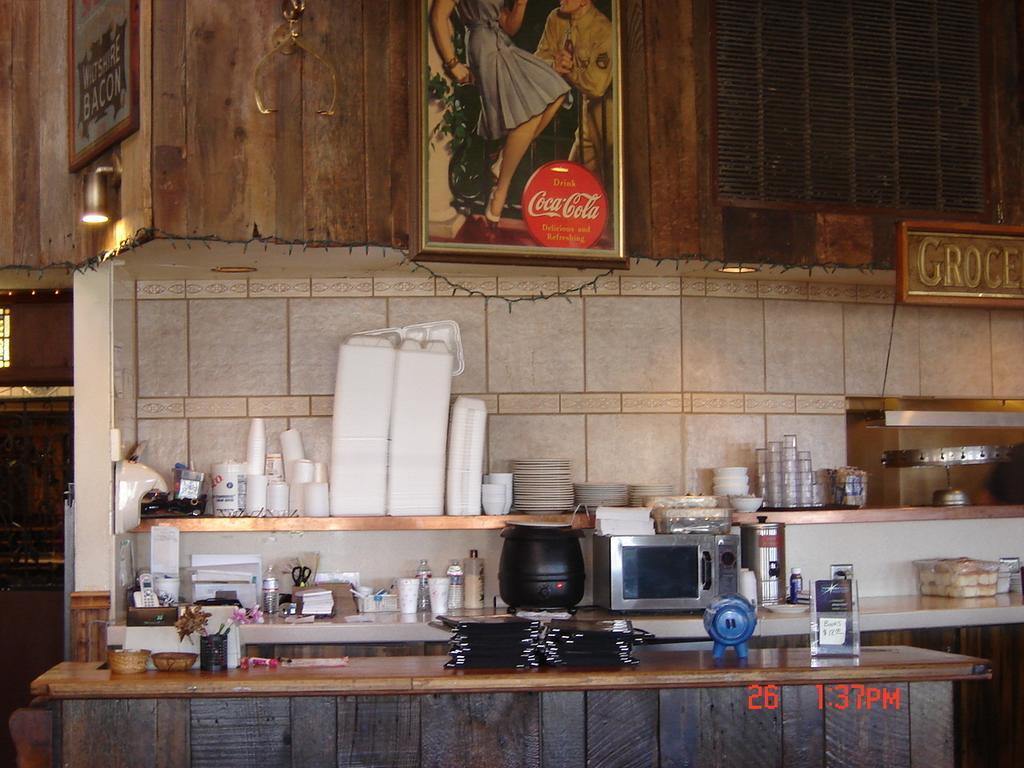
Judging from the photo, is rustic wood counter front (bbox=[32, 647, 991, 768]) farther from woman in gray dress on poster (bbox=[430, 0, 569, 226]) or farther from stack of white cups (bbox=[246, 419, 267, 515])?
woman in gray dress on poster (bbox=[430, 0, 569, 226])

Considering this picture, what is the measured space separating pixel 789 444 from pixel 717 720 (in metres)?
2.74

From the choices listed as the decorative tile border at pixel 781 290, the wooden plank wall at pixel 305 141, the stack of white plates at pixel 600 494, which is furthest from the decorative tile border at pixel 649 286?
the stack of white plates at pixel 600 494

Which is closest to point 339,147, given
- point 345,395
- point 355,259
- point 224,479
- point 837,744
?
point 355,259

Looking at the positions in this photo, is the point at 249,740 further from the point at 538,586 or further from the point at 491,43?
the point at 491,43

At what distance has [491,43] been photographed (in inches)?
255

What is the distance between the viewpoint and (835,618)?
5.02 m

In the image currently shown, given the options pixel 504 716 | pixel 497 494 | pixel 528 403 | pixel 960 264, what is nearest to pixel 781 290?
pixel 960 264

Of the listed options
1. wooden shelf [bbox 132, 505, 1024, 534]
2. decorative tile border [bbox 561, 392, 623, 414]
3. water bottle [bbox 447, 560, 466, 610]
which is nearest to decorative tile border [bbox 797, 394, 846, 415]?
wooden shelf [bbox 132, 505, 1024, 534]

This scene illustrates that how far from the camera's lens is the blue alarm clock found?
502cm

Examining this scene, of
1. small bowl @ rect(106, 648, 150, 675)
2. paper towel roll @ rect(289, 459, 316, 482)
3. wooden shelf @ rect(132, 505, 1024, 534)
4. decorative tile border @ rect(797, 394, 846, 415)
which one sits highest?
decorative tile border @ rect(797, 394, 846, 415)

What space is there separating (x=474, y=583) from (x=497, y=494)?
484mm

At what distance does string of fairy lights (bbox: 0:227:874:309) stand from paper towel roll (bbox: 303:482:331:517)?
1157 mm

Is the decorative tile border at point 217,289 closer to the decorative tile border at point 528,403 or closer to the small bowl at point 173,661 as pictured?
the decorative tile border at point 528,403
